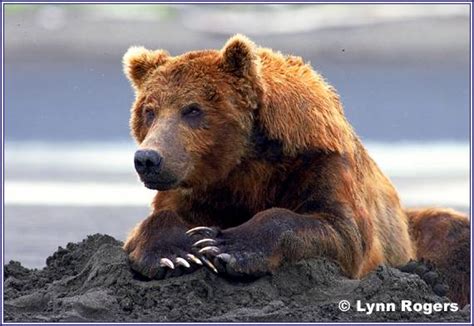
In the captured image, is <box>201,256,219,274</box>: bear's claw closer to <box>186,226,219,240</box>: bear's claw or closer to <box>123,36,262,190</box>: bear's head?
<box>186,226,219,240</box>: bear's claw

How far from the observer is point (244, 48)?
9.60m

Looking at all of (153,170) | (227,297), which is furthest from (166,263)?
(153,170)

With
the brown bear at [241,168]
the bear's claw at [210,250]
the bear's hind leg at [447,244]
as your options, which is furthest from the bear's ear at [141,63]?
the bear's hind leg at [447,244]

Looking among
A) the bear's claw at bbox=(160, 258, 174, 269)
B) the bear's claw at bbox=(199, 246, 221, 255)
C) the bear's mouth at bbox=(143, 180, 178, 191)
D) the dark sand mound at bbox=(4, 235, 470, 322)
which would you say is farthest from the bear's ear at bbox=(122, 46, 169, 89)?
the bear's claw at bbox=(199, 246, 221, 255)

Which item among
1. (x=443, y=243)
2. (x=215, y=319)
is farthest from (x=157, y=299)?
(x=443, y=243)

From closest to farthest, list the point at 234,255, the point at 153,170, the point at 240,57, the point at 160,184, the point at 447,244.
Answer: the point at 234,255, the point at 153,170, the point at 160,184, the point at 240,57, the point at 447,244

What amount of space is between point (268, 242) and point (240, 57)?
132cm

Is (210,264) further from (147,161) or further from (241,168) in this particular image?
(241,168)

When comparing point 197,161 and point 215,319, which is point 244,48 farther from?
point 215,319

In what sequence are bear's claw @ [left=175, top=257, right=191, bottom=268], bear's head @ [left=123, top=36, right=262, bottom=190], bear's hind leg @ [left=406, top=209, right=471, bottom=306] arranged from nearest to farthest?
bear's claw @ [left=175, top=257, right=191, bottom=268], bear's head @ [left=123, top=36, right=262, bottom=190], bear's hind leg @ [left=406, top=209, right=471, bottom=306]

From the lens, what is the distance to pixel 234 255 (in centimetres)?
898

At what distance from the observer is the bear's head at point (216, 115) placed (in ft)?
31.1

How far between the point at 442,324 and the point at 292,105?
5.97 ft

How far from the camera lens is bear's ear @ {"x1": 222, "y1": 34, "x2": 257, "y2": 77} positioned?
379 inches
